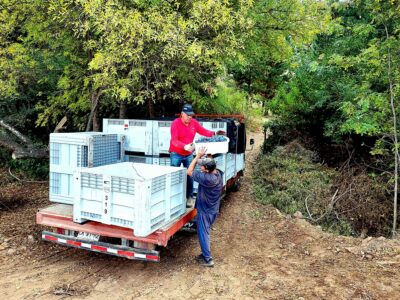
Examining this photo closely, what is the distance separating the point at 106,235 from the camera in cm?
534

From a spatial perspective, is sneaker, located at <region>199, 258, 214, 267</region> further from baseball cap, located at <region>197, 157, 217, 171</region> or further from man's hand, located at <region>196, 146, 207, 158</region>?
man's hand, located at <region>196, 146, 207, 158</region>

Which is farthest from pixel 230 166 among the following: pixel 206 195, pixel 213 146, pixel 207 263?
pixel 207 263

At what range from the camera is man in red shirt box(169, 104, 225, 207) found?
21.4ft

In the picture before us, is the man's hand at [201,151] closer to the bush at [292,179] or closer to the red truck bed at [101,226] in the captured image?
the red truck bed at [101,226]

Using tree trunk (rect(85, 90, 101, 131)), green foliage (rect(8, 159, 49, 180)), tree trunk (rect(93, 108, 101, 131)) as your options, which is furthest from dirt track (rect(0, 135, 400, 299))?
Answer: green foliage (rect(8, 159, 49, 180))

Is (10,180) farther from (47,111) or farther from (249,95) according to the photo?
(249,95)

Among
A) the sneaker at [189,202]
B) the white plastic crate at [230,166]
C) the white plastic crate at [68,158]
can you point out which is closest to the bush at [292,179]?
the white plastic crate at [230,166]

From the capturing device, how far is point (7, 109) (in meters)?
12.2

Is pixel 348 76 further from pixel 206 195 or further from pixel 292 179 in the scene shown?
pixel 206 195

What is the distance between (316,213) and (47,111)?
7.97 meters

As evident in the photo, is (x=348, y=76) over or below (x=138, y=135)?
over

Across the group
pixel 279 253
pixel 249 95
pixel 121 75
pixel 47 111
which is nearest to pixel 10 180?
pixel 47 111

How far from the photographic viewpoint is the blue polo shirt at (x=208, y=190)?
226 inches

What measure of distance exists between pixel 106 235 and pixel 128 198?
2.79 ft
